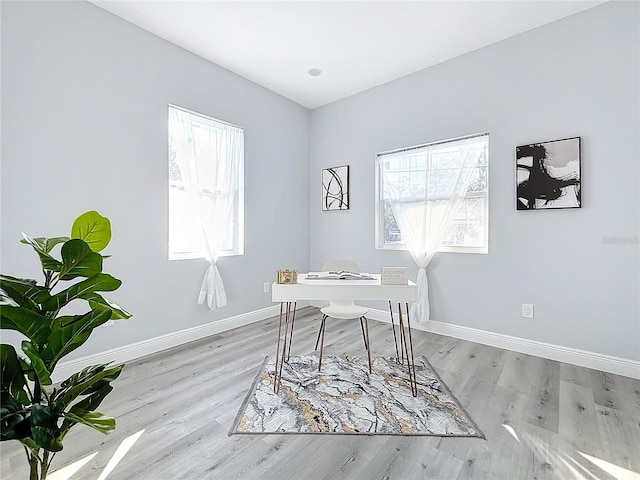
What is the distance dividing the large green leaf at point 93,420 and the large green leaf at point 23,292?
312 mm

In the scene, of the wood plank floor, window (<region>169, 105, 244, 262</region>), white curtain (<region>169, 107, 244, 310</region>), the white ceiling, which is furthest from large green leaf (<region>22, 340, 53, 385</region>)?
the white ceiling

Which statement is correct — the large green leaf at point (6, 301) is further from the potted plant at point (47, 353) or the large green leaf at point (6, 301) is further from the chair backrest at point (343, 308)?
the chair backrest at point (343, 308)

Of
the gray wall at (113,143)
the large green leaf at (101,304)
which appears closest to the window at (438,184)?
the gray wall at (113,143)

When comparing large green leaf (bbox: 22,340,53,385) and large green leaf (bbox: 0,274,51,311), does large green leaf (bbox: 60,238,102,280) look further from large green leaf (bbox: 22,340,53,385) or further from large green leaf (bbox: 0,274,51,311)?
large green leaf (bbox: 22,340,53,385)

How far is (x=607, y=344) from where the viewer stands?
2486mm

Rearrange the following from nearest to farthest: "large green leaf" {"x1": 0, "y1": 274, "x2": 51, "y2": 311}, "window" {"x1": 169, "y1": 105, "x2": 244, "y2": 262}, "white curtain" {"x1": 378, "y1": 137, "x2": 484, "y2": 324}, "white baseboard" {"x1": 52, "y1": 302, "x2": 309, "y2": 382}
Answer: "large green leaf" {"x1": 0, "y1": 274, "x2": 51, "y2": 311}
"white baseboard" {"x1": 52, "y1": 302, "x2": 309, "y2": 382}
"window" {"x1": 169, "y1": 105, "x2": 244, "y2": 262}
"white curtain" {"x1": 378, "y1": 137, "x2": 484, "y2": 324}

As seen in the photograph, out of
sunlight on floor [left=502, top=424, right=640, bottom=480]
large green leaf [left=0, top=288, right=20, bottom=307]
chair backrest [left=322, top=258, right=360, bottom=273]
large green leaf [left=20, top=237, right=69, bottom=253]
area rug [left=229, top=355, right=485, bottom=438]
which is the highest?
large green leaf [left=20, top=237, right=69, bottom=253]

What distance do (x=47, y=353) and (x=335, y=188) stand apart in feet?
11.9

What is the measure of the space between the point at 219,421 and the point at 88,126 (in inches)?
91.5

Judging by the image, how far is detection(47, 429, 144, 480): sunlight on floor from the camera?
1.41m

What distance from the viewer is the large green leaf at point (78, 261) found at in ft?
2.97

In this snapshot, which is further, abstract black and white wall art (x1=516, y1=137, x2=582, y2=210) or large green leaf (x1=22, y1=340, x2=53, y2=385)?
abstract black and white wall art (x1=516, y1=137, x2=582, y2=210)

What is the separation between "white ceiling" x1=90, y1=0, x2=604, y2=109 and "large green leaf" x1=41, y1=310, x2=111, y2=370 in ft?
8.31

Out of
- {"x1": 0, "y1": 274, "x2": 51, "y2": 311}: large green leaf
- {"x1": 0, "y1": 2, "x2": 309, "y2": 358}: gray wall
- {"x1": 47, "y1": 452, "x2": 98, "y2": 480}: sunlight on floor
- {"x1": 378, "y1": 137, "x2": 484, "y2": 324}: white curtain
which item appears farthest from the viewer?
{"x1": 378, "y1": 137, "x2": 484, "y2": 324}: white curtain
